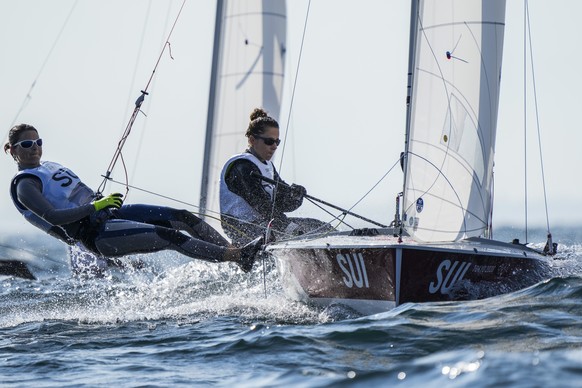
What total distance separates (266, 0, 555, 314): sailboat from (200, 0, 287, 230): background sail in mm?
5977

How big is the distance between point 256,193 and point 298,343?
9.51 feet

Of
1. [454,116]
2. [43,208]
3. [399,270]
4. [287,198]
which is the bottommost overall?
[399,270]

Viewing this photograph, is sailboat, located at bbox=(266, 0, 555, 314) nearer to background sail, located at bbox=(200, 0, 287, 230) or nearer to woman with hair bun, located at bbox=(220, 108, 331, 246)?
woman with hair bun, located at bbox=(220, 108, 331, 246)

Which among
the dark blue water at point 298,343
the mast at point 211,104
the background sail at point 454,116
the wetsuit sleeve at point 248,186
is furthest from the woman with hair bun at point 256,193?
the mast at point 211,104

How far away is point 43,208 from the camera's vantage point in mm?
6949

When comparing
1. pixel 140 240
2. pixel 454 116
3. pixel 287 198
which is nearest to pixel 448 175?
pixel 454 116

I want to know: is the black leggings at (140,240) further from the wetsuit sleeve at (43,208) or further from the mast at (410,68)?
the mast at (410,68)

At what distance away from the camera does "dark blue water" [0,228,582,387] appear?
427 cm

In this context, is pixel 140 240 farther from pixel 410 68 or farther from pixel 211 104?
pixel 211 104

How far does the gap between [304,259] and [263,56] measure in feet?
24.8

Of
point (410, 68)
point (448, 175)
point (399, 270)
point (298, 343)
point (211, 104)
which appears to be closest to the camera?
point (298, 343)

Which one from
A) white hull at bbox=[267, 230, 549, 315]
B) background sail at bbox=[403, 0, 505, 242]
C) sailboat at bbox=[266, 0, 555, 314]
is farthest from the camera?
background sail at bbox=[403, 0, 505, 242]

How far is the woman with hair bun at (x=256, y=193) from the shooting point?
8.00 meters

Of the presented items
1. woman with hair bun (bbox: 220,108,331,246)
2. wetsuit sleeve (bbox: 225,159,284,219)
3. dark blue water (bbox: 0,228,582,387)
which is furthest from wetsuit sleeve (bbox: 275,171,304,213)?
dark blue water (bbox: 0,228,582,387)
